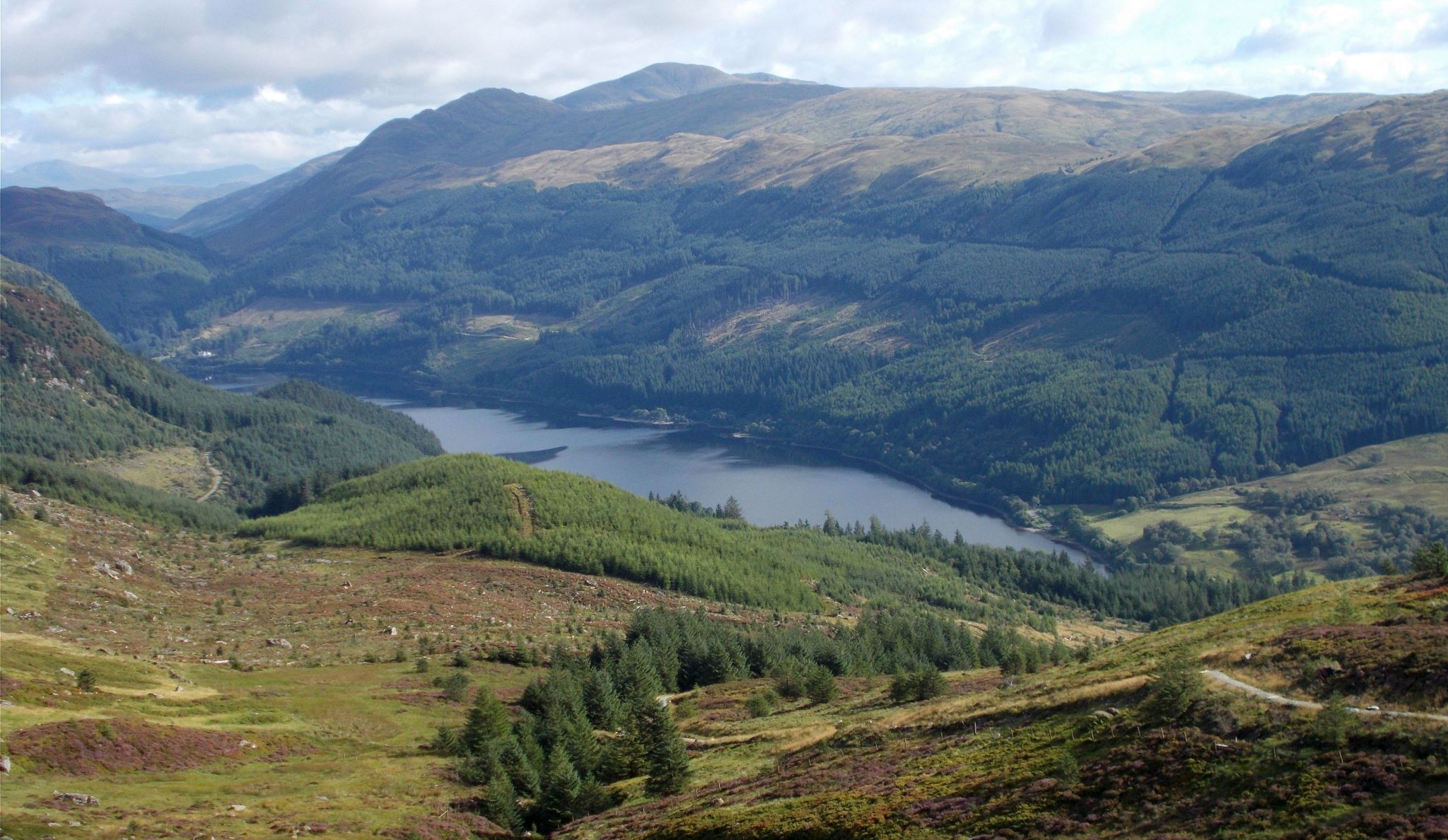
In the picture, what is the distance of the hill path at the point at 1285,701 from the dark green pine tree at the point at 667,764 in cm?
2229

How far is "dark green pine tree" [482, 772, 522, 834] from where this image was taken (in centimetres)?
4900

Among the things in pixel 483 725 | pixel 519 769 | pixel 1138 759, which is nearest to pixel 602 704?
pixel 483 725

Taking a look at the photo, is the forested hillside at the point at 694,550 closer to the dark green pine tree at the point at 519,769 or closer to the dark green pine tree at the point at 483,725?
the dark green pine tree at the point at 483,725

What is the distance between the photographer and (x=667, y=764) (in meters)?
51.6

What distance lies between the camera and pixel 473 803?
51.5m

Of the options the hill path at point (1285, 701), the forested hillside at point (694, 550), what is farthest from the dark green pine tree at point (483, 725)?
the forested hillside at point (694, 550)

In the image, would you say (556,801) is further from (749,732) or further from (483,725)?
(749,732)

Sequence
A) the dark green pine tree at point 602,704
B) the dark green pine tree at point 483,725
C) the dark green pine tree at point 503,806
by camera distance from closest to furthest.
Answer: the dark green pine tree at point 503,806, the dark green pine tree at point 483,725, the dark green pine tree at point 602,704

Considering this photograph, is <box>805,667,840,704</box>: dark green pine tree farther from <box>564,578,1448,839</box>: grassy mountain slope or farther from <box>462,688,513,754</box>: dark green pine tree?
<box>462,688,513,754</box>: dark green pine tree

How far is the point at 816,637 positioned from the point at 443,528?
4776cm

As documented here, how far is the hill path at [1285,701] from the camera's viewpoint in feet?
111

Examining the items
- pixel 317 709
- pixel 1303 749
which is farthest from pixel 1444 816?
pixel 317 709

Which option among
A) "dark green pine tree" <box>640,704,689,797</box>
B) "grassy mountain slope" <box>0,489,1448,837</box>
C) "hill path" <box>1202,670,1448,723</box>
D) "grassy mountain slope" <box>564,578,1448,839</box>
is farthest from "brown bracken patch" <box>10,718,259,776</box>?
"hill path" <box>1202,670,1448,723</box>

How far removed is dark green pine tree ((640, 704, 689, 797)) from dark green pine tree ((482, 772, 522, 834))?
A: 19.6 ft
